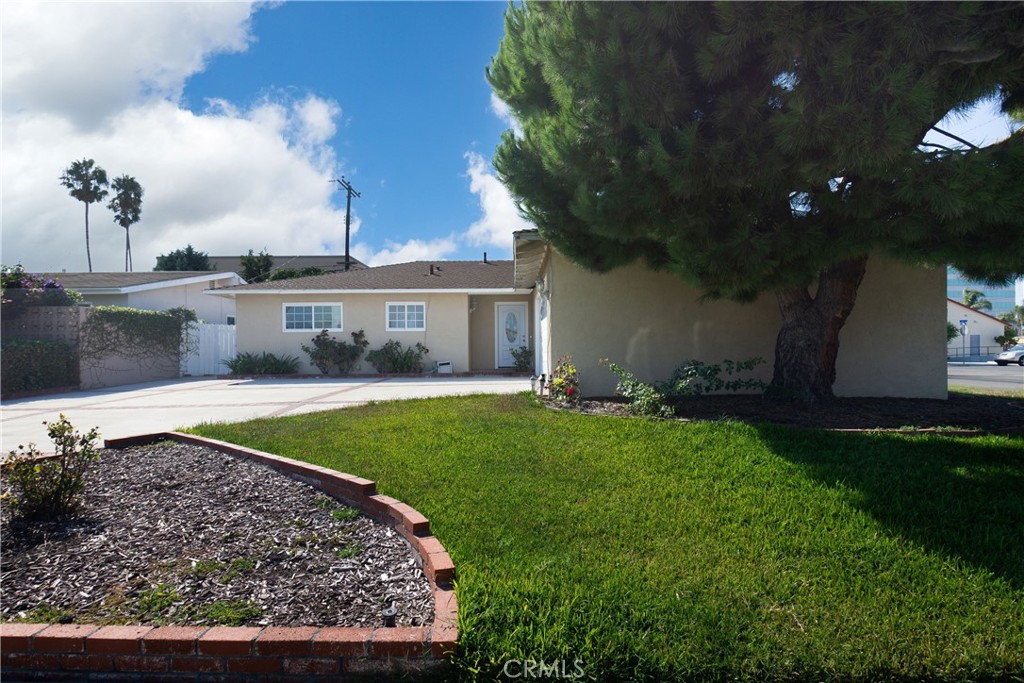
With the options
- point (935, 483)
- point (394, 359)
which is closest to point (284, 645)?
point (935, 483)

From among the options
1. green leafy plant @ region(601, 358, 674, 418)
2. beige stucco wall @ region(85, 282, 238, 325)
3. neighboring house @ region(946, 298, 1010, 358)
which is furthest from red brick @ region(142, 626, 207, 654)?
neighboring house @ region(946, 298, 1010, 358)

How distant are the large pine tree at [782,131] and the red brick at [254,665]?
4737mm

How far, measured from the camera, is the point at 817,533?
358 cm

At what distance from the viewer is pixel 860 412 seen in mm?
7043

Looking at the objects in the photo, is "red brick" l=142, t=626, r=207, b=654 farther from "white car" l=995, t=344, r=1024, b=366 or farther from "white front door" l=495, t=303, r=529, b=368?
"white car" l=995, t=344, r=1024, b=366

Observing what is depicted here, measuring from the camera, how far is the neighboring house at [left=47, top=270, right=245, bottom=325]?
18.6 metres

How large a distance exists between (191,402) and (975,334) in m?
57.5

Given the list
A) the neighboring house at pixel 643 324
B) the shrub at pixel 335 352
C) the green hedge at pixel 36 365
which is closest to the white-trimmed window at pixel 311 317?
the shrub at pixel 335 352

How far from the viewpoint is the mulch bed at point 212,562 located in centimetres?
270

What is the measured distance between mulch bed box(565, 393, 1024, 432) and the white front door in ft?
32.3

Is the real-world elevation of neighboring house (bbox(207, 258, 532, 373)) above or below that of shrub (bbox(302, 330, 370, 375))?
above

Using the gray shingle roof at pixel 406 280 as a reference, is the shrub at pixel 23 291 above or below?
below

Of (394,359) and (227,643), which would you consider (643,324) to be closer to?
(227,643)

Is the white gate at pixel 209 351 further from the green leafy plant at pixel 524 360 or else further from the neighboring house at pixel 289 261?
the neighboring house at pixel 289 261
